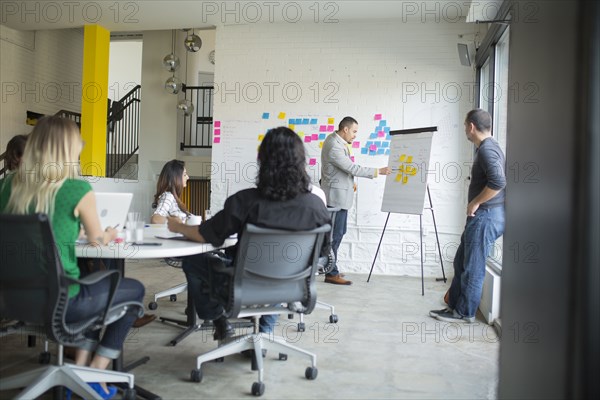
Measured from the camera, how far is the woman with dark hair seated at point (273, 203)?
2.45 meters

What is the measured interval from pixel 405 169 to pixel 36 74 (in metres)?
6.73

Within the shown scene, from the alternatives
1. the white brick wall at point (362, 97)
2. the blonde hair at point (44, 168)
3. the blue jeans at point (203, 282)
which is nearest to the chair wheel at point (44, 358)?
the blue jeans at point (203, 282)

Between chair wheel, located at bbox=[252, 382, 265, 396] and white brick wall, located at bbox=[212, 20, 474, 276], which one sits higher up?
white brick wall, located at bbox=[212, 20, 474, 276]

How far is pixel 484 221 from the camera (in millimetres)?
3844

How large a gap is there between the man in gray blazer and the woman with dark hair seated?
308 cm

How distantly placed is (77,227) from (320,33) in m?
5.19

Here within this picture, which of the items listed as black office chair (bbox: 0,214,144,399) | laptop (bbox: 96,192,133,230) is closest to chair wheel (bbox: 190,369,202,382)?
black office chair (bbox: 0,214,144,399)

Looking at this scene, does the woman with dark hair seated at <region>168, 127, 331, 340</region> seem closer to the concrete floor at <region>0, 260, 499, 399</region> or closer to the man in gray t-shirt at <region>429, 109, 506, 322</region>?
the concrete floor at <region>0, 260, 499, 399</region>

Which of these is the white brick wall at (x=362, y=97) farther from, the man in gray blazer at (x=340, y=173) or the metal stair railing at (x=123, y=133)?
the metal stair railing at (x=123, y=133)

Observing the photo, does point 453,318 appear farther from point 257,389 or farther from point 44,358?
point 44,358

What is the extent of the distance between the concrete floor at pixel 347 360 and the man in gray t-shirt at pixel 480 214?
9.8 inches

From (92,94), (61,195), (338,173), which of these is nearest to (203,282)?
(61,195)

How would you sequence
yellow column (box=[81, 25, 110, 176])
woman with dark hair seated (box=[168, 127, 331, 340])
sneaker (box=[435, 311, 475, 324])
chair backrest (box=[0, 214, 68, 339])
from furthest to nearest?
yellow column (box=[81, 25, 110, 176]), sneaker (box=[435, 311, 475, 324]), woman with dark hair seated (box=[168, 127, 331, 340]), chair backrest (box=[0, 214, 68, 339])

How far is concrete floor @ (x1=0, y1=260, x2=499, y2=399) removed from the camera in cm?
259
